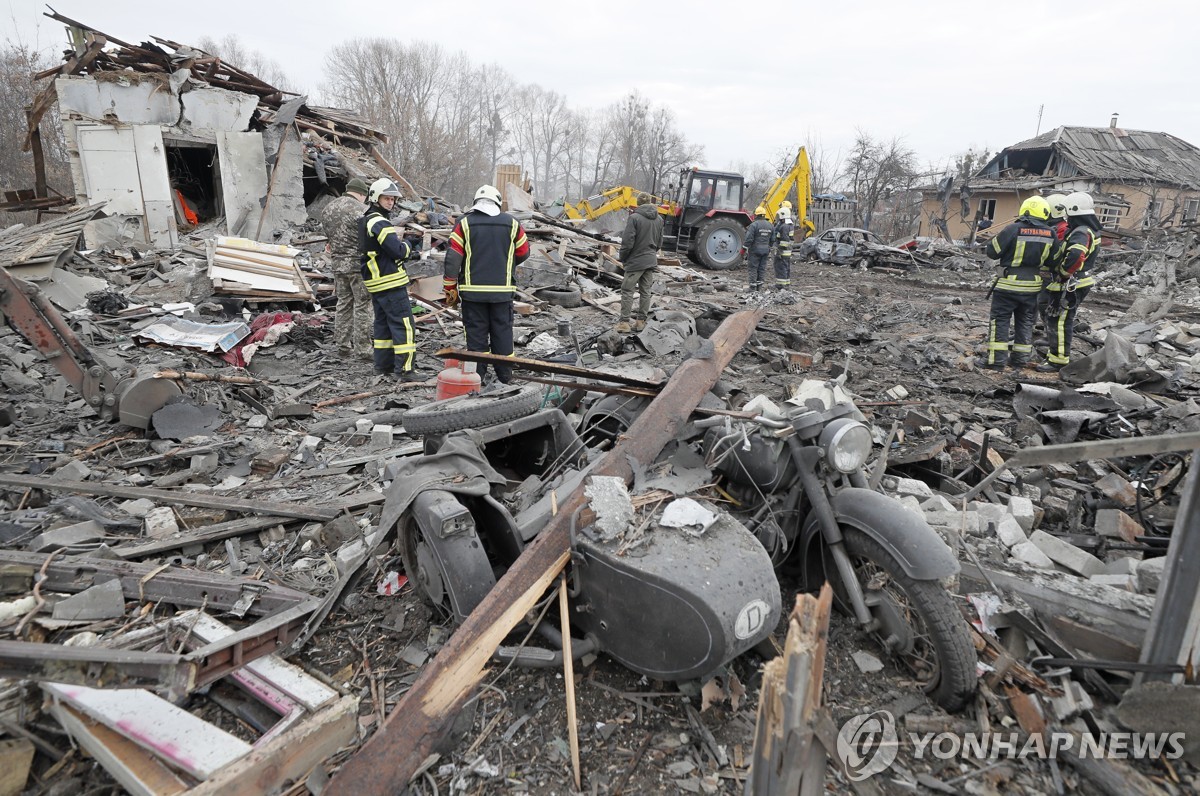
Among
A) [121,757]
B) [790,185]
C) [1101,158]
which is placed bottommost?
[121,757]

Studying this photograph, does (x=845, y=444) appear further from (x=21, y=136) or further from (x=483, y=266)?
(x=21, y=136)

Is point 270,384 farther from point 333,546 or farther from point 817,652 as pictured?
point 817,652

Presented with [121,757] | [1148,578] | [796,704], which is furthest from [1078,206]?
[121,757]

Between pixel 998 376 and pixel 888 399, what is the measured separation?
1.80 meters

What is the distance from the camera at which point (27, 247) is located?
739cm

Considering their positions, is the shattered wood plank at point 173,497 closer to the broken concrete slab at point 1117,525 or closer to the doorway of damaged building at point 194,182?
the broken concrete slab at point 1117,525

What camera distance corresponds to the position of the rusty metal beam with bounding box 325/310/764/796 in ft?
5.83

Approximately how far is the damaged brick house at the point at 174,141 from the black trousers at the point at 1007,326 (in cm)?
1261

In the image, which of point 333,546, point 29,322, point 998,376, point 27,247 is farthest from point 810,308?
point 27,247

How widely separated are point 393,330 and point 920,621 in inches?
217

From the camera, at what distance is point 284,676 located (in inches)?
94.0

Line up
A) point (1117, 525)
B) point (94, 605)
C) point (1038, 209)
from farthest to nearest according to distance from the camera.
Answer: point (1038, 209) → point (1117, 525) → point (94, 605)

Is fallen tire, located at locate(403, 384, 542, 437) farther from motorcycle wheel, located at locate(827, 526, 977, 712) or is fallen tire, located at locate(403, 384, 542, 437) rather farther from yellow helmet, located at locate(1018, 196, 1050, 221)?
yellow helmet, located at locate(1018, 196, 1050, 221)

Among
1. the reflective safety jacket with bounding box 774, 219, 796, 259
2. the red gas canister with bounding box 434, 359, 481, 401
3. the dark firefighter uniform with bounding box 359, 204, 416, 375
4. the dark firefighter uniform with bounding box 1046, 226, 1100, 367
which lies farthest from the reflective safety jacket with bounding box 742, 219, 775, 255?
the red gas canister with bounding box 434, 359, 481, 401
